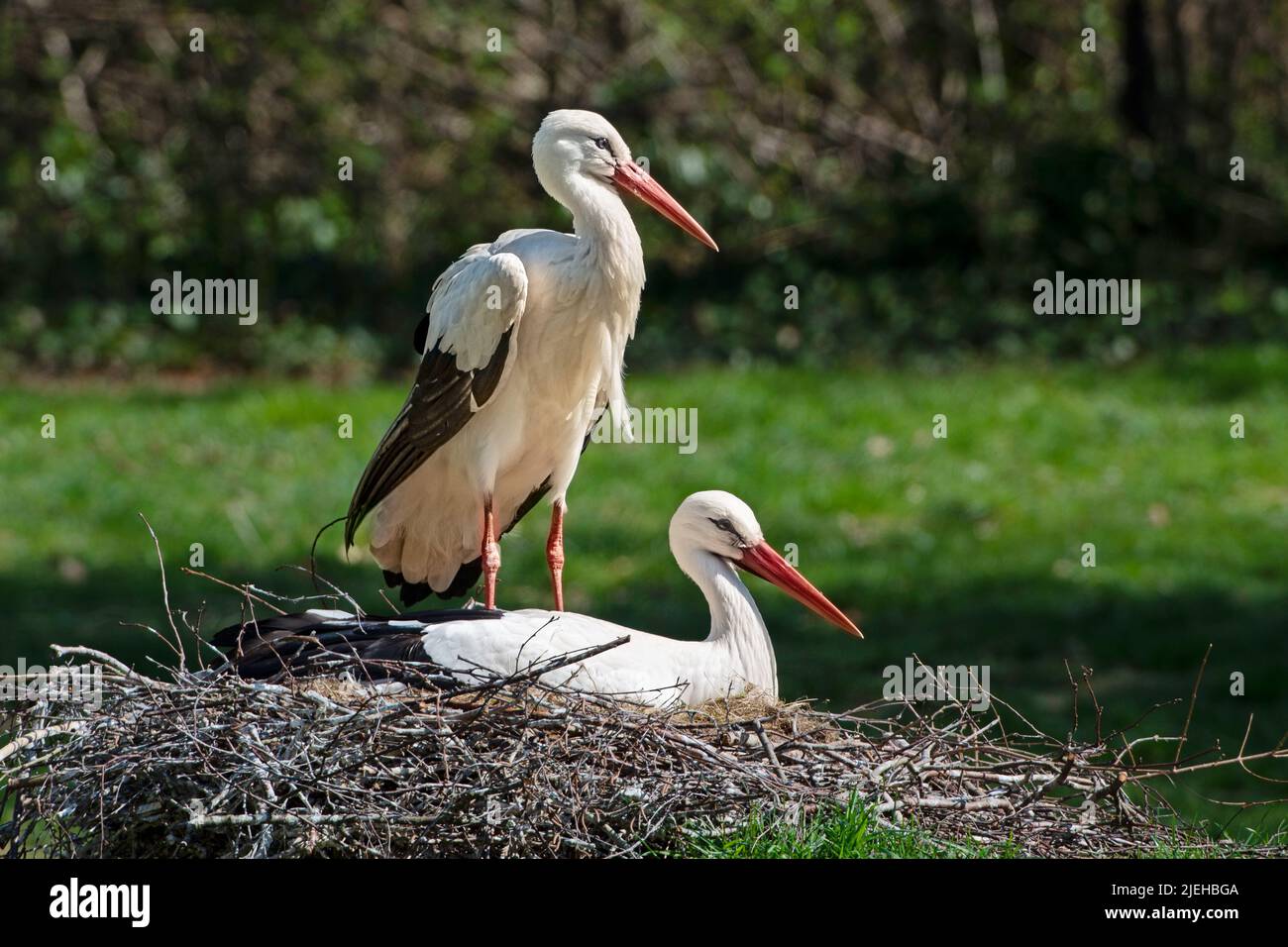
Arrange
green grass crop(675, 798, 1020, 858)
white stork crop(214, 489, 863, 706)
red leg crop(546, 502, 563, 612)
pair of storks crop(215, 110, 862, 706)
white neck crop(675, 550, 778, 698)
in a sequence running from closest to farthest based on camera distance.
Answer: green grass crop(675, 798, 1020, 858)
white stork crop(214, 489, 863, 706)
pair of storks crop(215, 110, 862, 706)
white neck crop(675, 550, 778, 698)
red leg crop(546, 502, 563, 612)

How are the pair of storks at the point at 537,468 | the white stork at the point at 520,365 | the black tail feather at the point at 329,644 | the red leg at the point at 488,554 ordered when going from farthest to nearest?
the red leg at the point at 488,554 < the white stork at the point at 520,365 < the pair of storks at the point at 537,468 < the black tail feather at the point at 329,644

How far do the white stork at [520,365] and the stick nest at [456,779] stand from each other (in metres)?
1.32

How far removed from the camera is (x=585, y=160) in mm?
5773

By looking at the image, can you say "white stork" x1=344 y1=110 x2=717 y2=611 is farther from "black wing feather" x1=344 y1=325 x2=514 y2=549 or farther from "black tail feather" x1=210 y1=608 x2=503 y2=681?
"black tail feather" x1=210 y1=608 x2=503 y2=681

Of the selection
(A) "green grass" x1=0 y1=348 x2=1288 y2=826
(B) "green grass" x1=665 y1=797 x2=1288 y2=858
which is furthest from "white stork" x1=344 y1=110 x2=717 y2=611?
(A) "green grass" x1=0 y1=348 x2=1288 y2=826

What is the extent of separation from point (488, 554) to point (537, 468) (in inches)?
15.3

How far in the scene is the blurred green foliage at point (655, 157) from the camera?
44.7 ft

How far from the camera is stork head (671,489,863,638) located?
19.1 feet

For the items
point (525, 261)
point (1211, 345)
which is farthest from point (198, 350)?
point (525, 261)

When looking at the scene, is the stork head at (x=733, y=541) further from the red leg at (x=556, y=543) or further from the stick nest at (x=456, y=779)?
the stick nest at (x=456, y=779)

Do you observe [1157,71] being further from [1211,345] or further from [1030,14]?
[1211,345]

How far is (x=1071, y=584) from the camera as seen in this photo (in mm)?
9500

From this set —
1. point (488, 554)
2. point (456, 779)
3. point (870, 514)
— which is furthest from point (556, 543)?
point (870, 514)

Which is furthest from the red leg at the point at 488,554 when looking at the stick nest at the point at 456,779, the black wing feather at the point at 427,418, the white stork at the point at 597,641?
the stick nest at the point at 456,779
